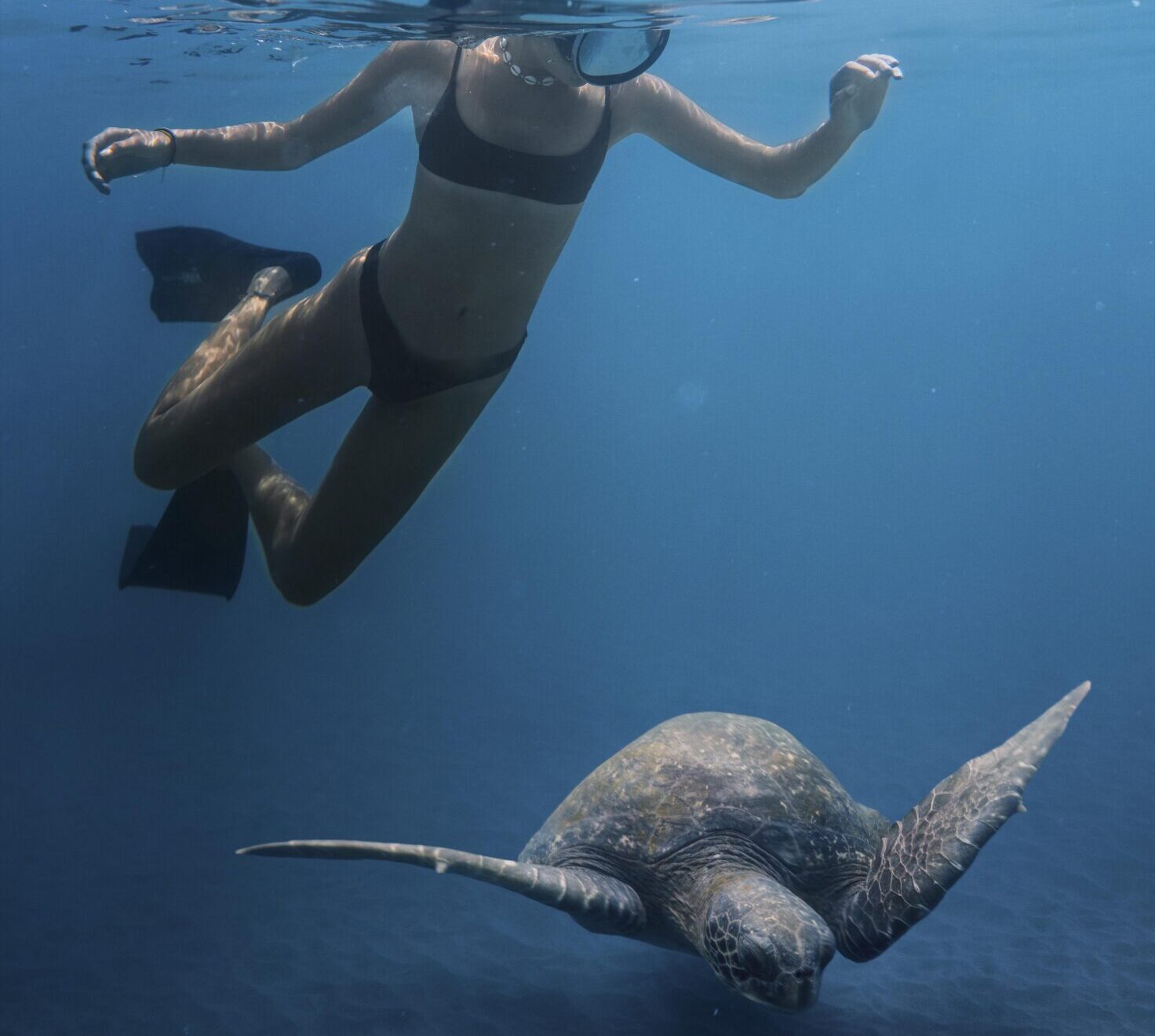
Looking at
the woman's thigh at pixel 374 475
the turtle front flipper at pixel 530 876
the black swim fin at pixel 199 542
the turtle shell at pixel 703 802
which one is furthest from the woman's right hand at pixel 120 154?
the turtle shell at pixel 703 802

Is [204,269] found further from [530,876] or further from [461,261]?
[530,876]

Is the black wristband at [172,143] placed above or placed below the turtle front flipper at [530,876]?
above

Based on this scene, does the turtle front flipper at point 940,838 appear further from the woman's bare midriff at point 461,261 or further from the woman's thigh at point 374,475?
the woman's bare midriff at point 461,261

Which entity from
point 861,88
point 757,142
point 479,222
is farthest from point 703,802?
point 861,88

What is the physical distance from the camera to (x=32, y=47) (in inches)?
439

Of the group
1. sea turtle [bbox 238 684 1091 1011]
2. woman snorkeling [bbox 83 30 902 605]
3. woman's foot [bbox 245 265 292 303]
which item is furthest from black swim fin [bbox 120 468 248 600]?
sea turtle [bbox 238 684 1091 1011]

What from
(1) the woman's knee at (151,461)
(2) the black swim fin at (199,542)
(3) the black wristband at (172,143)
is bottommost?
(2) the black swim fin at (199,542)

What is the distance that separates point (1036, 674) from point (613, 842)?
1464cm

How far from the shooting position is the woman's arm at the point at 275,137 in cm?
337

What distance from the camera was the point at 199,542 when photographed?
4.64 m

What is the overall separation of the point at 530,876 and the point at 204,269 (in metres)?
3.94

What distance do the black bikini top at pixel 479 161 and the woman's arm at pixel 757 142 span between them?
57cm

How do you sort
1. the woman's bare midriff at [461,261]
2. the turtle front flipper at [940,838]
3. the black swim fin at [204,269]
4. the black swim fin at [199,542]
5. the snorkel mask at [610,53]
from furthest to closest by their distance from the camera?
the black swim fin at [204,269], the black swim fin at [199,542], the turtle front flipper at [940,838], the woman's bare midriff at [461,261], the snorkel mask at [610,53]

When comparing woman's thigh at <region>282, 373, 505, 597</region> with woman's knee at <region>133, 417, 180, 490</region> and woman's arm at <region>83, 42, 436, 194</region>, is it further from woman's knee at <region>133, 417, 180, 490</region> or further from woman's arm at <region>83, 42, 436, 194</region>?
woman's arm at <region>83, 42, 436, 194</region>
